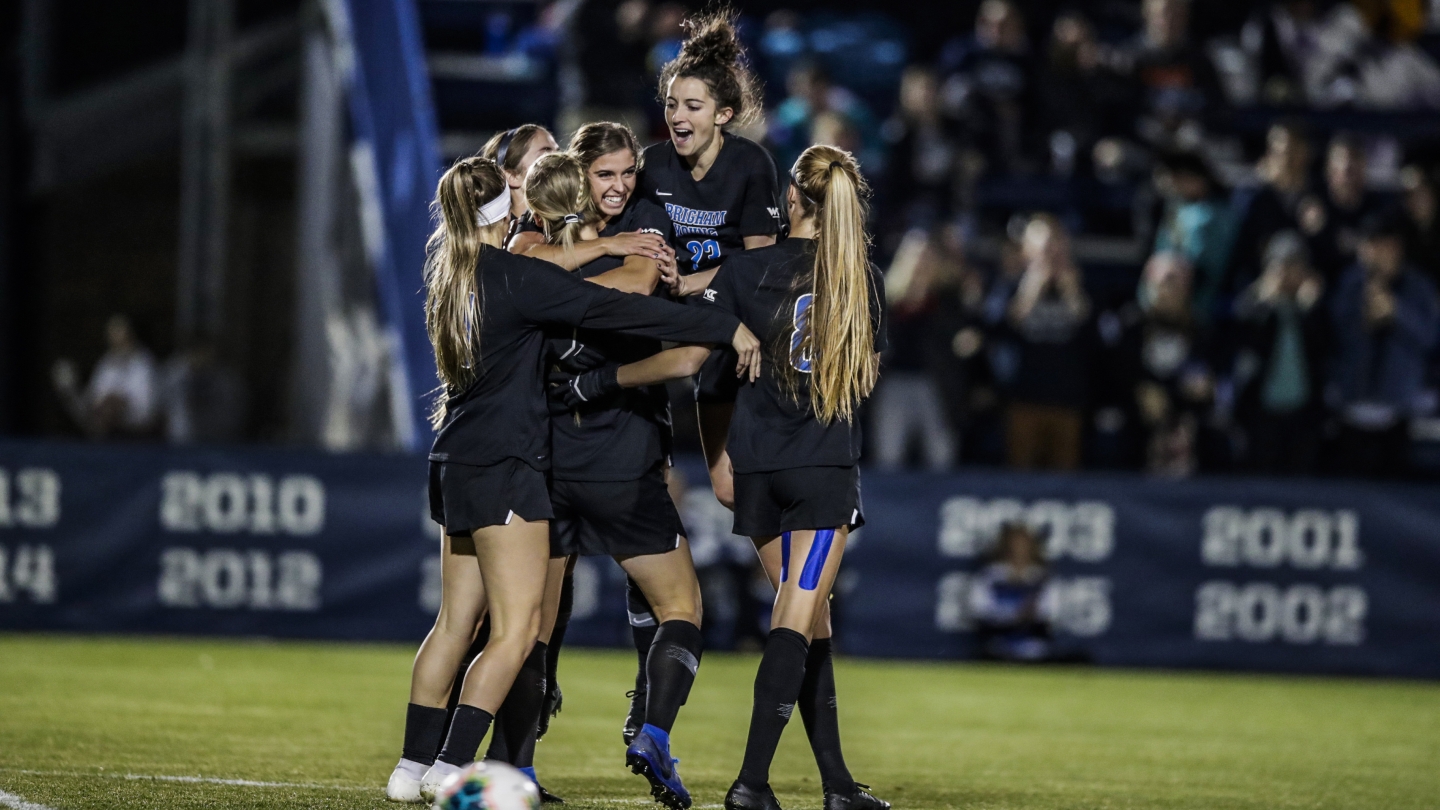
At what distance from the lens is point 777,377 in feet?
19.9

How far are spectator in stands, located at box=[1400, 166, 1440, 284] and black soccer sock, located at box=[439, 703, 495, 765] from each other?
10.8 metres

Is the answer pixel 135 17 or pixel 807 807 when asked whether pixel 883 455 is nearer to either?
pixel 807 807

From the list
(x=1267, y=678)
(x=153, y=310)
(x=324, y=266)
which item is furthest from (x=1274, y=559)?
(x=153, y=310)

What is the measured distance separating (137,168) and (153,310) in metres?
1.76

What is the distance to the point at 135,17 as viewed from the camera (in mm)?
22328

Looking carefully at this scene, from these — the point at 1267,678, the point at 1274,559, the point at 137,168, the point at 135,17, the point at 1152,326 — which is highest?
the point at 135,17

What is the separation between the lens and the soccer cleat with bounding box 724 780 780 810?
5.69 metres

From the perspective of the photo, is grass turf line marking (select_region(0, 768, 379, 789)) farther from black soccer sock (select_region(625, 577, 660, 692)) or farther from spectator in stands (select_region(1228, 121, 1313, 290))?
spectator in stands (select_region(1228, 121, 1313, 290))

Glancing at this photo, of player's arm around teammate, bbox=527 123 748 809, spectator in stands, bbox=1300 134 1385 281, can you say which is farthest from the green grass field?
spectator in stands, bbox=1300 134 1385 281

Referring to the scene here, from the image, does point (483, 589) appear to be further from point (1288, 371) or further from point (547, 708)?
point (1288, 371)

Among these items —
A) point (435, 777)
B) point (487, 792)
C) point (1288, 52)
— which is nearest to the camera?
point (487, 792)

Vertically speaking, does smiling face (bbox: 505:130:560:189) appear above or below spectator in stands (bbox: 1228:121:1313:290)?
below

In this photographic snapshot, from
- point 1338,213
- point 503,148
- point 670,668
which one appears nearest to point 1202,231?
point 1338,213

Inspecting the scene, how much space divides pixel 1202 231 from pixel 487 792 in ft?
34.9
